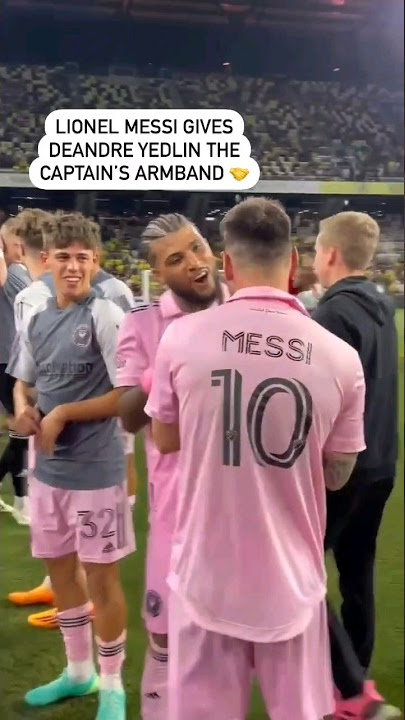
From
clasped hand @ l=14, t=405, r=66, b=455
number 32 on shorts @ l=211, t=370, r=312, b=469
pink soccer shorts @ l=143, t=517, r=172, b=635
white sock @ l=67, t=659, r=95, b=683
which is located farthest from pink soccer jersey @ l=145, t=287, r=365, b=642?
white sock @ l=67, t=659, r=95, b=683

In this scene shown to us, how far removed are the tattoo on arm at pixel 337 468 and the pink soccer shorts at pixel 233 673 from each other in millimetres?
217

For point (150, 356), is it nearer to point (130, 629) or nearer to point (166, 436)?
point (166, 436)

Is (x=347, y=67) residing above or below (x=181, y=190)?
above

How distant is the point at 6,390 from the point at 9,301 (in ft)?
0.52

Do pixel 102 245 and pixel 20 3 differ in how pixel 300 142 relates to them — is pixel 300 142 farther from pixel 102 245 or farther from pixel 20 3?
pixel 20 3

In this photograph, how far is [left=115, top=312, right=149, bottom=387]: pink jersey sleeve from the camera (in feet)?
4.29

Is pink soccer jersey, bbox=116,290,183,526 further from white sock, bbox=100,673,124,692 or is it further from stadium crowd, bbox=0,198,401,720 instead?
white sock, bbox=100,673,124,692

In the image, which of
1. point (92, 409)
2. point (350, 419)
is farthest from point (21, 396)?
point (350, 419)

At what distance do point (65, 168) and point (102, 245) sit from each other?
143mm

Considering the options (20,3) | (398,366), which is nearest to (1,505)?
(398,366)

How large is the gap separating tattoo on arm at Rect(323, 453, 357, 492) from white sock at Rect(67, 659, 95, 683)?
22.3 inches

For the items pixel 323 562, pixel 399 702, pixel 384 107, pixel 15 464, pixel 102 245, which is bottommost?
pixel 399 702

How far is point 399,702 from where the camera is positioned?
1.47 m

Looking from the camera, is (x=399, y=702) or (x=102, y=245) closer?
(x=102, y=245)
